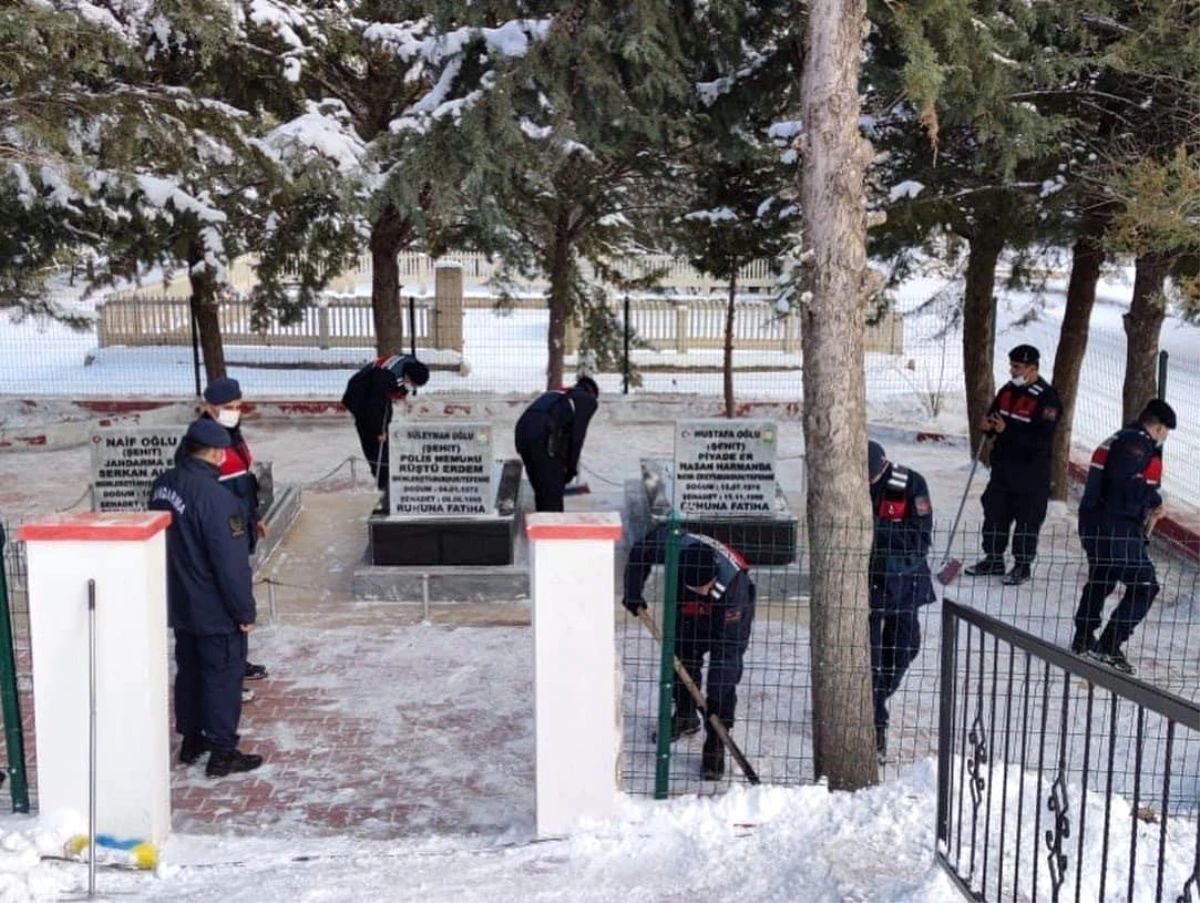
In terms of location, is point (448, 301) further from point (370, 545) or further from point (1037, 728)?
point (1037, 728)

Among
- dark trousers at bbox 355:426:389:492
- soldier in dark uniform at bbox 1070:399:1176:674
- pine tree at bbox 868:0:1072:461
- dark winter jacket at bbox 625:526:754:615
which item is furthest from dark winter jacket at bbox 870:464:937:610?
dark trousers at bbox 355:426:389:492

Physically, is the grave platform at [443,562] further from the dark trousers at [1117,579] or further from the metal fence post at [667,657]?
the dark trousers at [1117,579]

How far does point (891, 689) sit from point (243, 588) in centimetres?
319

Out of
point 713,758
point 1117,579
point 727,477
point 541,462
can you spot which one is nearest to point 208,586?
point 713,758

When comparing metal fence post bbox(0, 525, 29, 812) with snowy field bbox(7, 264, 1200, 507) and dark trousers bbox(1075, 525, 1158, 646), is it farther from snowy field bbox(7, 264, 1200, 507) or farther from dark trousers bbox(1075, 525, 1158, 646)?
snowy field bbox(7, 264, 1200, 507)

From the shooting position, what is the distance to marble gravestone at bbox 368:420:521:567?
9.40m

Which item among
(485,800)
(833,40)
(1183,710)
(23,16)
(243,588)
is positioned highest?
(23,16)

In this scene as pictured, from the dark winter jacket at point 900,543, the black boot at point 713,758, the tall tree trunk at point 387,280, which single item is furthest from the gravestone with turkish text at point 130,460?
the dark winter jacket at point 900,543

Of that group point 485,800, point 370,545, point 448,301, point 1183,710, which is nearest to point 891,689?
point 485,800

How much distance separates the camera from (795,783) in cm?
602

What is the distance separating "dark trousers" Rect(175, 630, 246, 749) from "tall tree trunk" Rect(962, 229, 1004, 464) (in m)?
8.03

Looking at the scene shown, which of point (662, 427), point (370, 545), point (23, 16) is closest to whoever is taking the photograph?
point (23, 16)

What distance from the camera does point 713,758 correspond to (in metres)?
6.21

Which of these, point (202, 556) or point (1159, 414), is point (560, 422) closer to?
point (1159, 414)
